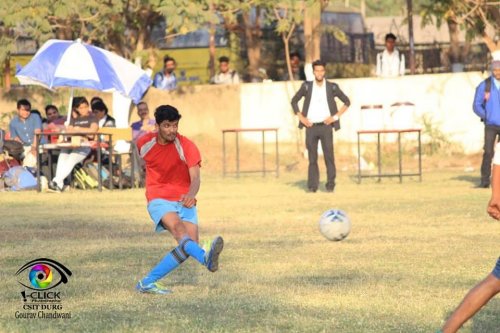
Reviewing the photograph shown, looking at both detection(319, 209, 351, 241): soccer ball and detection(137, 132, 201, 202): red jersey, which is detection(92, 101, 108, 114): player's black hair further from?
detection(137, 132, 201, 202): red jersey

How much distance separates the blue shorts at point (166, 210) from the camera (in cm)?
1072

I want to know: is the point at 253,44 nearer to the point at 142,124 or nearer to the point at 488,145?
the point at 142,124

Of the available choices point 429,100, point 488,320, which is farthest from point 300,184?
point 488,320

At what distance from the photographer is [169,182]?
35.7 feet

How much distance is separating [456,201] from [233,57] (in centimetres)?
1773

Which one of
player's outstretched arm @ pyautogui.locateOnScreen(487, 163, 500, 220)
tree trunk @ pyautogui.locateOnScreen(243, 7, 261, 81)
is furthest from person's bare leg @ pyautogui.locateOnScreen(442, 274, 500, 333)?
tree trunk @ pyautogui.locateOnScreen(243, 7, 261, 81)

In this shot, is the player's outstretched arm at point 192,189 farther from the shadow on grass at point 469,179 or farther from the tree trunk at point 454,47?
the tree trunk at point 454,47

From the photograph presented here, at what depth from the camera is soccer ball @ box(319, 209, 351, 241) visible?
14781 mm

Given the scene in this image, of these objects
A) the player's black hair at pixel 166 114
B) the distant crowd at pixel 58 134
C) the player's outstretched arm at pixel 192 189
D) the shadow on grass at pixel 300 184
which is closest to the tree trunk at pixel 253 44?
the shadow on grass at pixel 300 184

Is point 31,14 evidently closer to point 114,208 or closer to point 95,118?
point 95,118

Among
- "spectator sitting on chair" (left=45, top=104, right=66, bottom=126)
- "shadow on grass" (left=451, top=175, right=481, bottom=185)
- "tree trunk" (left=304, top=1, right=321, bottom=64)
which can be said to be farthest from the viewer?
"tree trunk" (left=304, top=1, right=321, bottom=64)

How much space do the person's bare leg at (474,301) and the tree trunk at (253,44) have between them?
27.4 meters

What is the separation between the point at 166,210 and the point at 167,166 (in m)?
0.35

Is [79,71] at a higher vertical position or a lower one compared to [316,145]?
higher
